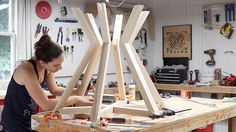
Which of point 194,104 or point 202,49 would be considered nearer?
point 194,104

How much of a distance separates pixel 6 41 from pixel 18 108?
2218 mm

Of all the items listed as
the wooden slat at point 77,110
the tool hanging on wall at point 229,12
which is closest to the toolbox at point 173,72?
the tool hanging on wall at point 229,12

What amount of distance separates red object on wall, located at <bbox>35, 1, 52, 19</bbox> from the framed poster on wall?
2.23m

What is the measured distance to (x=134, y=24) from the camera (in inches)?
84.9

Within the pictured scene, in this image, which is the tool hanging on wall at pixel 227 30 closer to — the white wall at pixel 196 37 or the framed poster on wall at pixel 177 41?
the white wall at pixel 196 37

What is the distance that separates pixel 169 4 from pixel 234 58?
1565 millimetres

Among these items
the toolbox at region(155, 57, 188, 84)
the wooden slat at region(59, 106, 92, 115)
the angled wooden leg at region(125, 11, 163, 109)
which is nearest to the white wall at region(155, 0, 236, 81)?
the toolbox at region(155, 57, 188, 84)

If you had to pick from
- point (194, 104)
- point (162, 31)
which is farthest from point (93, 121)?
point (162, 31)

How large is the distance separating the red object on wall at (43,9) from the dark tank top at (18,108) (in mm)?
2260

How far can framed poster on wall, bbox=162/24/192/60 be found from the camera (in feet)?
17.8

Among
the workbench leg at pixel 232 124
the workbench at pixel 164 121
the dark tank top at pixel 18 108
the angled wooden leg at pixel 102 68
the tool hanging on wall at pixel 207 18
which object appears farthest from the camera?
the tool hanging on wall at pixel 207 18

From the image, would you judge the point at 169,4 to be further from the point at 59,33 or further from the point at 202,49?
the point at 59,33

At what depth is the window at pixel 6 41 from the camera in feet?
13.9

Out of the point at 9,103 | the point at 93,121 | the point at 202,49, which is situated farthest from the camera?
the point at 202,49
